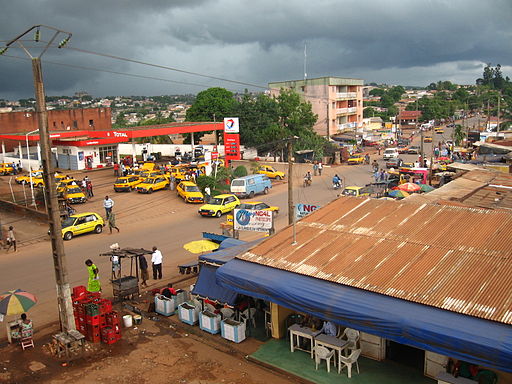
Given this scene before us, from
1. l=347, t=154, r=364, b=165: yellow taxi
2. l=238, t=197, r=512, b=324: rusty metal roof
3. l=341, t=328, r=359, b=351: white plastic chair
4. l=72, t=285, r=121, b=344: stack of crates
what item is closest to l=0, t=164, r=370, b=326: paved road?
l=72, t=285, r=121, b=344: stack of crates

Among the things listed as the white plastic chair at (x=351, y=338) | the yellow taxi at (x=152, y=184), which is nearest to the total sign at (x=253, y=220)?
the white plastic chair at (x=351, y=338)

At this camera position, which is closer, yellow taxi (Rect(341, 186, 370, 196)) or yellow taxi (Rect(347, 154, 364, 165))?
yellow taxi (Rect(341, 186, 370, 196))

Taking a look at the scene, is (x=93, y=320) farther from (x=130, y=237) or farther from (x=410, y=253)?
(x=130, y=237)

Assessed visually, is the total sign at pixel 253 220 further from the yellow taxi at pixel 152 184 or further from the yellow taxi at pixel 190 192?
the yellow taxi at pixel 152 184

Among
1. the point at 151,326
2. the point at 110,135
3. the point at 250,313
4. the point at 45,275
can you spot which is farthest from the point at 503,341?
the point at 110,135

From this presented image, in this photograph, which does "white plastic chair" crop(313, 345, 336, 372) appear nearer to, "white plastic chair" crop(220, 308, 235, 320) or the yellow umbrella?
"white plastic chair" crop(220, 308, 235, 320)

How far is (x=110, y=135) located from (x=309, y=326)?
39218 mm

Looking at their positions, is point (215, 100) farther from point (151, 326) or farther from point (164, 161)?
point (151, 326)

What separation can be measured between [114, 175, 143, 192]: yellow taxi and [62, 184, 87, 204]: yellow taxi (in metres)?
3.40

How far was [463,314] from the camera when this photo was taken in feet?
30.1

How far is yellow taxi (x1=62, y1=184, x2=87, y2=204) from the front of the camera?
33.8 m

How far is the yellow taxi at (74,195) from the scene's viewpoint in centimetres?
3378

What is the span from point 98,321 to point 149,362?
2.24m

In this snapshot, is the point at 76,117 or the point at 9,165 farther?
the point at 76,117
